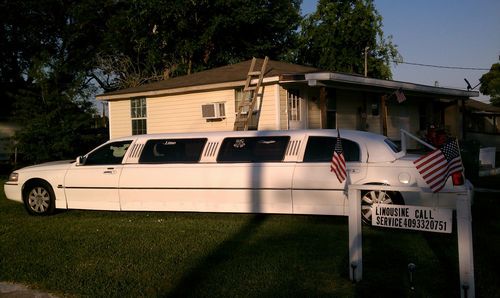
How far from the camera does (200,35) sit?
2841 centimetres

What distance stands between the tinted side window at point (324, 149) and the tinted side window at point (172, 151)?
182 centimetres

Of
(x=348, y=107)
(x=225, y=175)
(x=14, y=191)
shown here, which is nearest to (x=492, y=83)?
(x=348, y=107)

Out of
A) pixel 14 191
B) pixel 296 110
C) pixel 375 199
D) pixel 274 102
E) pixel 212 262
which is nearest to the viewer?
pixel 212 262

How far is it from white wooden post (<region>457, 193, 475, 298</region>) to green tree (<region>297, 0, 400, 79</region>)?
29804 millimetres

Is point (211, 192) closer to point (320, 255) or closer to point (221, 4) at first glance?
point (320, 255)

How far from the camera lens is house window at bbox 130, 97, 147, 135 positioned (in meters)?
18.7

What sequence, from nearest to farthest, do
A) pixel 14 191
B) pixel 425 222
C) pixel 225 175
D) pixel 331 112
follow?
pixel 425 222 → pixel 225 175 → pixel 14 191 → pixel 331 112

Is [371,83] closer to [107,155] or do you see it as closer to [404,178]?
[404,178]

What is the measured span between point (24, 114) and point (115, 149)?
9083 millimetres

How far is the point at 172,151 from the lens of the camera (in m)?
8.93

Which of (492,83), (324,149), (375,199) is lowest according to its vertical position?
(375,199)

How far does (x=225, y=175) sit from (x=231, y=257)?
228 centimetres

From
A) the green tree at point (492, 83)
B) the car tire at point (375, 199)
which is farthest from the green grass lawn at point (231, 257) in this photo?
the green tree at point (492, 83)

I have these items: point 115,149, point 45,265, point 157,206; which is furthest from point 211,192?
point 45,265
